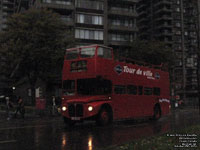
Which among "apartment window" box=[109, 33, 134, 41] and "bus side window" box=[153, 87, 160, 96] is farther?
"apartment window" box=[109, 33, 134, 41]

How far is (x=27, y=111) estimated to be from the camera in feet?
102

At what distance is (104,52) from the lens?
16281 millimetres

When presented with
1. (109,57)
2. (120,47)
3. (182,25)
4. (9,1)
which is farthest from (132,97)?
(9,1)

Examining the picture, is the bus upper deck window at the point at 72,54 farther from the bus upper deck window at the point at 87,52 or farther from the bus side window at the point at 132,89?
the bus side window at the point at 132,89

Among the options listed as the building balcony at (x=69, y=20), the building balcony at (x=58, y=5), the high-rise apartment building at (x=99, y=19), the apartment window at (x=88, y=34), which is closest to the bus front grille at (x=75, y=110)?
the high-rise apartment building at (x=99, y=19)

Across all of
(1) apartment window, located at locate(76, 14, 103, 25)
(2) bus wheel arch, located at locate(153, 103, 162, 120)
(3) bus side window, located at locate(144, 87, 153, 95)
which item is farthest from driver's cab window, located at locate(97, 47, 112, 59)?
(1) apartment window, located at locate(76, 14, 103, 25)

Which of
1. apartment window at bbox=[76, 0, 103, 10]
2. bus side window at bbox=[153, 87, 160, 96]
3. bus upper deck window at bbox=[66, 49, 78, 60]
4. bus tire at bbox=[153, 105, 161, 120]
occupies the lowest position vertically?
bus tire at bbox=[153, 105, 161, 120]

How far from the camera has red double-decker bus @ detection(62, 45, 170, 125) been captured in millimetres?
15350

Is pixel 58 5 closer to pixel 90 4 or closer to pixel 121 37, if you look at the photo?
pixel 90 4

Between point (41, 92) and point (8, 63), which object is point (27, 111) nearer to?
point (8, 63)

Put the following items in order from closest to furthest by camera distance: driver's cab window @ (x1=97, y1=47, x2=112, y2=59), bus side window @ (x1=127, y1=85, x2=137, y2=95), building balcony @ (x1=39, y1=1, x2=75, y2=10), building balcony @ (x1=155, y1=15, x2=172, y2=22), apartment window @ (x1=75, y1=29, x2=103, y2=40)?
driver's cab window @ (x1=97, y1=47, x2=112, y2=59)
bus side window @ (x1=127, y1=85, x2=137, y2=95)
building balcony @ (x1=39, y1=1, x2=75, y2=10)
apartment window @ (x1=75, y1=29, x2=103, y2=40)
building balcony @ (x1=155, y1=15, x2=172, y2=22)

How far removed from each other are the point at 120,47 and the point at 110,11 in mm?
7901

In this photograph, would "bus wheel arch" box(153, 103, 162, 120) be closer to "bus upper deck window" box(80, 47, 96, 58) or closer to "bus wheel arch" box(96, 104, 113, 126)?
"bus wheel arch" box(96, 104, 113, 126)

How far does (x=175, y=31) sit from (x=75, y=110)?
83.2 meters
